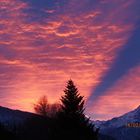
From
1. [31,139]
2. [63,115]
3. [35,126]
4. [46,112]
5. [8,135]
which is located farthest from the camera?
[46,112]

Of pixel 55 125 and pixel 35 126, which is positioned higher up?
pixel 35 126

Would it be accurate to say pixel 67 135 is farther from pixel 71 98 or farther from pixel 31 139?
pixel 31 139

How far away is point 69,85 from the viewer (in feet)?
201

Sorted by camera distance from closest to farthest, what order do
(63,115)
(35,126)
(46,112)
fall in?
(63,115), (35,126), (46,112)

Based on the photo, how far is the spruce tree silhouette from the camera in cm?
5588

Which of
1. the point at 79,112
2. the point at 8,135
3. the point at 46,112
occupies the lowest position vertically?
the point at 8,135

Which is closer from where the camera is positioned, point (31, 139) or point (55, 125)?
point (55, 125)

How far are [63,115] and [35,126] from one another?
3191 centimetres

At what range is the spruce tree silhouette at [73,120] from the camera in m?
55.9

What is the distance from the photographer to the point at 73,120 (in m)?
57.9

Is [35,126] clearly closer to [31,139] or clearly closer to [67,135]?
[31,139]

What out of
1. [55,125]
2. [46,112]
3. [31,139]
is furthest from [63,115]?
[46,112]

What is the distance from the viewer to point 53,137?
184 ft

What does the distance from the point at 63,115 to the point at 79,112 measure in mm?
2118
